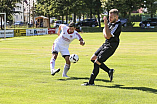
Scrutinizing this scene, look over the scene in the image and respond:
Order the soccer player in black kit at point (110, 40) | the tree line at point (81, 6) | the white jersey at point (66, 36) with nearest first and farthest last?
the soccer player in black kit at point (110, 40), the white jersey at point (66, 36), the tree line at point (81, 6)

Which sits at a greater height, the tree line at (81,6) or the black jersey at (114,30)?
the tree line at (81,6)

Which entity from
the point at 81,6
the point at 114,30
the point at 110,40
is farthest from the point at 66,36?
the point at 81,6

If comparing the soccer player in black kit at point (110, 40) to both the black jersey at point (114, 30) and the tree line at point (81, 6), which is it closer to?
the black jersey at point (114, 30)

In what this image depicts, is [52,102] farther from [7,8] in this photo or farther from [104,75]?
[7,8]

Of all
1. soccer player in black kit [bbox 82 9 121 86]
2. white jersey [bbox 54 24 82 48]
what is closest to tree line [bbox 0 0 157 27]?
white jersey [bbox 54 24 82 48]

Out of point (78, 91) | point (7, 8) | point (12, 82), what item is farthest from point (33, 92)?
point (7, 8)

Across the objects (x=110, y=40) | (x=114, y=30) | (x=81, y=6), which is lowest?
(x=110, y=40)

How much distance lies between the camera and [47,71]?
45.9ft

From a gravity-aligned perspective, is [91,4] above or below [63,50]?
above

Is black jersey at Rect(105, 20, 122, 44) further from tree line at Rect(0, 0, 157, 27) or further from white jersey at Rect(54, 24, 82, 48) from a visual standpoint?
tree line at Rect(0, 0, 157, 27)

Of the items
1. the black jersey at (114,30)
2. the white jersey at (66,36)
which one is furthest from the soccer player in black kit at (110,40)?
the white jersey at (66,36)

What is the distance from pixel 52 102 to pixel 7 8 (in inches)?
2343

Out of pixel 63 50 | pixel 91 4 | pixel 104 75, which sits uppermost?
pixel 91 4

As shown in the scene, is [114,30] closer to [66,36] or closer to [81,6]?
[66,36]
